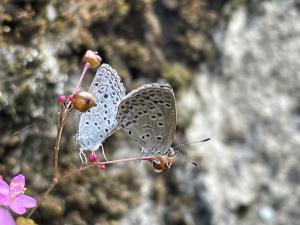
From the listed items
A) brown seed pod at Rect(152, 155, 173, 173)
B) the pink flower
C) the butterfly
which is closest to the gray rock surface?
the butterfly

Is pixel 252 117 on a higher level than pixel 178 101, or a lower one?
lower

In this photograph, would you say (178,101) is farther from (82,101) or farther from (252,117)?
(82,101)

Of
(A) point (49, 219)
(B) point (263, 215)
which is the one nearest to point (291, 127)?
(B) point (263, 215)

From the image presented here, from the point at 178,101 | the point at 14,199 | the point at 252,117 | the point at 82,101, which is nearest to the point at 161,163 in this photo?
the point at 82,101

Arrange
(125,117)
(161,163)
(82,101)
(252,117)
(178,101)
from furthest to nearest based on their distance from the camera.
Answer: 1. (252,117)
2. (178,101)
3. (125,117)
4. (161,163)
5. (82,101)

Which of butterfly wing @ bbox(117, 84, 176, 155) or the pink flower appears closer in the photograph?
the pink flower

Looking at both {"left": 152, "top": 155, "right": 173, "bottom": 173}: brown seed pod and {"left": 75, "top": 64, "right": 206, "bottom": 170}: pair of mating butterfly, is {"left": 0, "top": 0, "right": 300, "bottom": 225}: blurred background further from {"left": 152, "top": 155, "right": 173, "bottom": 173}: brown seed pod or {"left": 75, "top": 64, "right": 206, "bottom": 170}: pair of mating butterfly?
{"left": 152, "top": 155, "right": 173, "bottom": 173}: brown seed pod

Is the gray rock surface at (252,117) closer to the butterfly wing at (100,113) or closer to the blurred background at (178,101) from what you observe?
the blurred background at (178,101)

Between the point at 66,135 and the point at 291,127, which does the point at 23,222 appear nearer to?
the point at 66,135

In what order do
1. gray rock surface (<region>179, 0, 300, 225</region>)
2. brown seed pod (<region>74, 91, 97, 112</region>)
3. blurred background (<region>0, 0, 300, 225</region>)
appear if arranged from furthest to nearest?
gray rock surface (<region>179, 0, 300, 225</region>)
blurred background (<region>0, 0, 300, 225</region>)
brown seed pod (<region>74, 91, 97, 112</region>)
